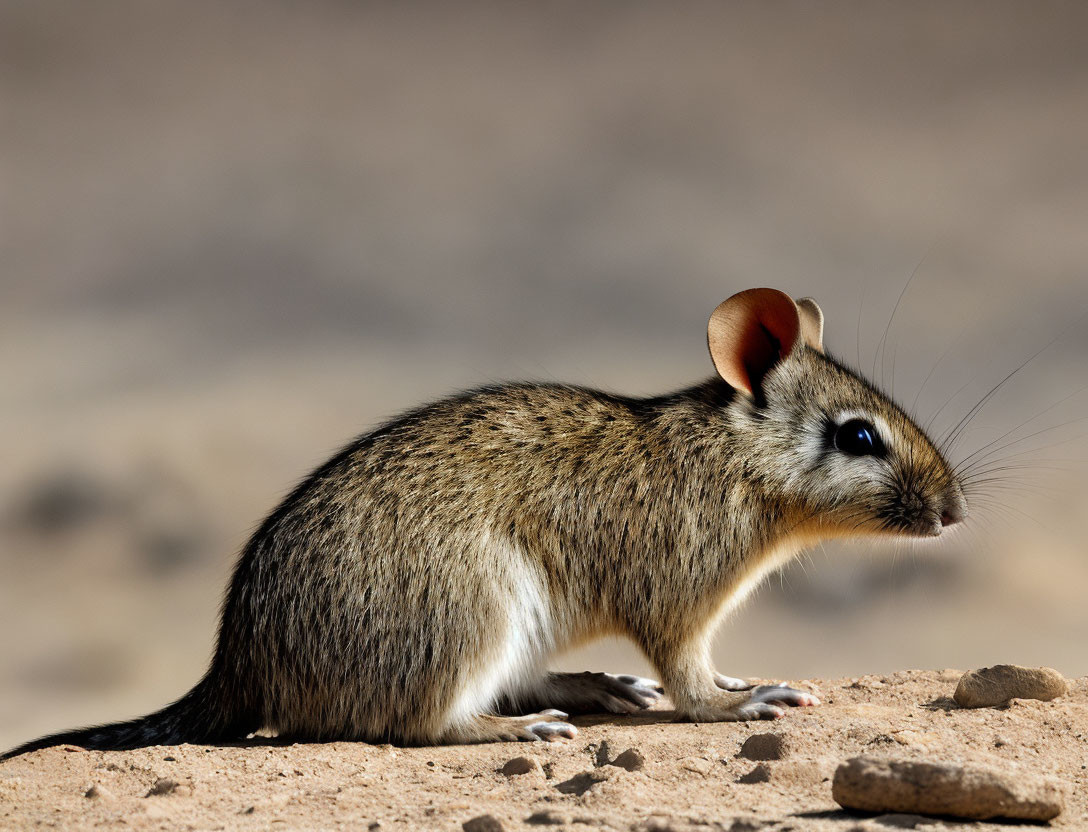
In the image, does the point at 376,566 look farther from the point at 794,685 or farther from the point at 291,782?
the point at 794,685

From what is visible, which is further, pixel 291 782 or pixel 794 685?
pixel 794 685

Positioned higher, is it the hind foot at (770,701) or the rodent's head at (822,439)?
the rodent's head at (822,439)

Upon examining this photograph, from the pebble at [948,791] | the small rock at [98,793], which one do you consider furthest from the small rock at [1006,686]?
the small rock at [98,793]

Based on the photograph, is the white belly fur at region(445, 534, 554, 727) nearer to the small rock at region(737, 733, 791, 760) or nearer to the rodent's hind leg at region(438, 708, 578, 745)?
the rodent's hind leg at region(438, 708, 578, 745)

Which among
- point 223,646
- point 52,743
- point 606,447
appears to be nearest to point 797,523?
point 606,447

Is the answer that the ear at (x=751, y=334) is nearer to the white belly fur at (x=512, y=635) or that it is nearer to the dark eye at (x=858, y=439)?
the dark eye at (x=858, y=439)

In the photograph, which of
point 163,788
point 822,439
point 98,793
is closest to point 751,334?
point 822,439
